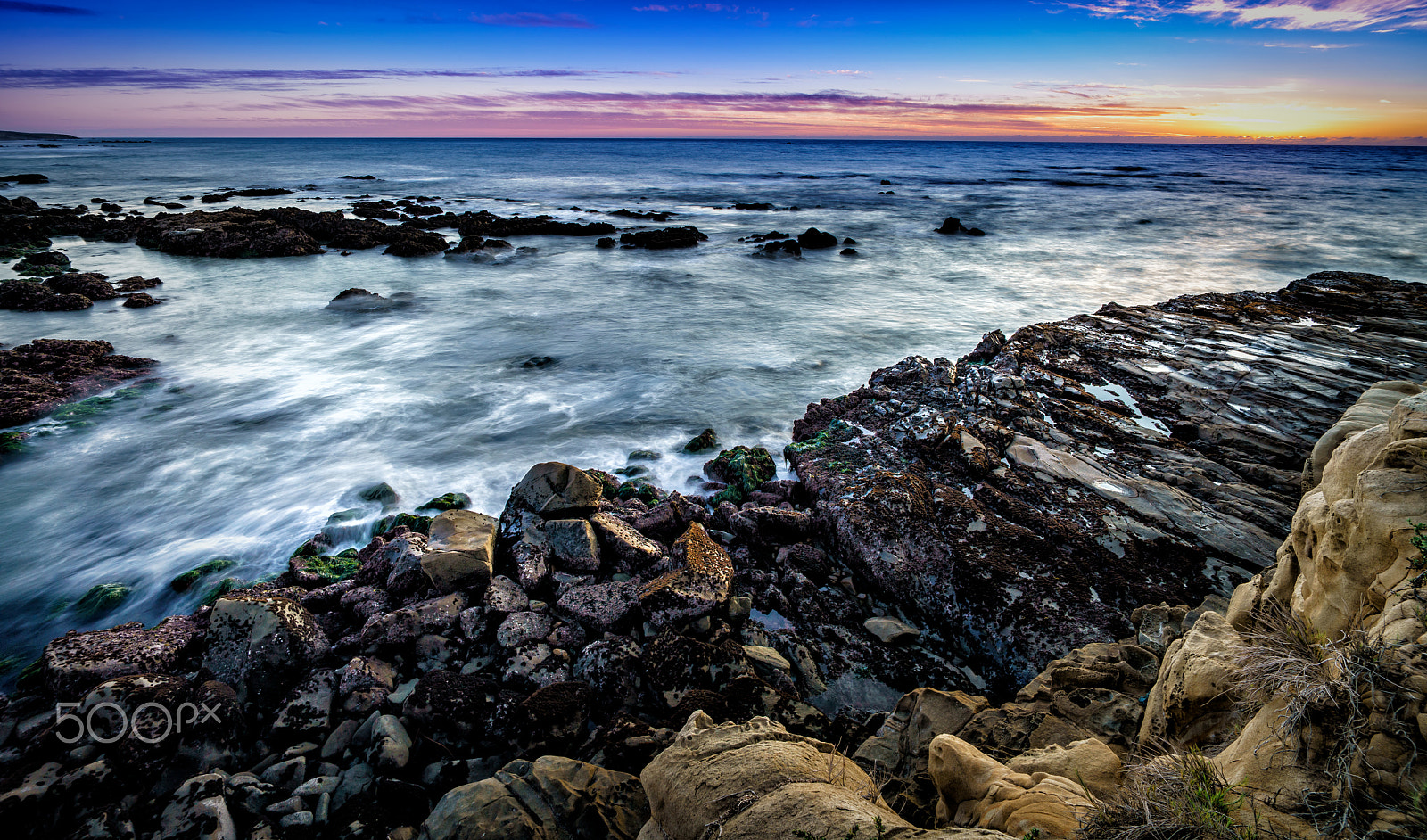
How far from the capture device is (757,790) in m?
2.48

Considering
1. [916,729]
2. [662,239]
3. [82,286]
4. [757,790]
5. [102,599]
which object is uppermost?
[662,239]

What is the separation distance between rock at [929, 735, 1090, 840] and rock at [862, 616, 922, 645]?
1.58 meters

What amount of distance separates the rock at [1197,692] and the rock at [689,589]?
258 centimetres

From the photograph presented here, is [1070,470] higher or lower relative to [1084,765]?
higher

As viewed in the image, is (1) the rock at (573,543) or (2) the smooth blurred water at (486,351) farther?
(2) the smooth blurred water at (486,351)

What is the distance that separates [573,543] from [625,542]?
43cm

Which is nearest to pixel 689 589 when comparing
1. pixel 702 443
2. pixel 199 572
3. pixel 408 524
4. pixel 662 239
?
pixel 408 524

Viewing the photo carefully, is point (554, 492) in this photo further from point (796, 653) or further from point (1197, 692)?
point (1197, 692)

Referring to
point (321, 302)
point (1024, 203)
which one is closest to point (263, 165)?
point (321, 302)

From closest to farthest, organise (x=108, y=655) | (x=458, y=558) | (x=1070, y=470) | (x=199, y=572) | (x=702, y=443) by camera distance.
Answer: (x=108, y=655) < (x=458, y=558) < (x=199, y=572) < (x=1070, y=470) < (x=702, y=443)

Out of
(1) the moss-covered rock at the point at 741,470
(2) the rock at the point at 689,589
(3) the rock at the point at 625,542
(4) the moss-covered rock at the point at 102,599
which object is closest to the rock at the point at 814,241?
(1) the moss-covered rock at the point at 741,470

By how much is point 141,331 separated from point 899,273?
19.4 metres

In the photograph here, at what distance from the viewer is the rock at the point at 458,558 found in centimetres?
456

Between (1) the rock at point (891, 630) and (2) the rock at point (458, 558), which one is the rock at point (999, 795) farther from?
(2) the rock at point (458, 558)
